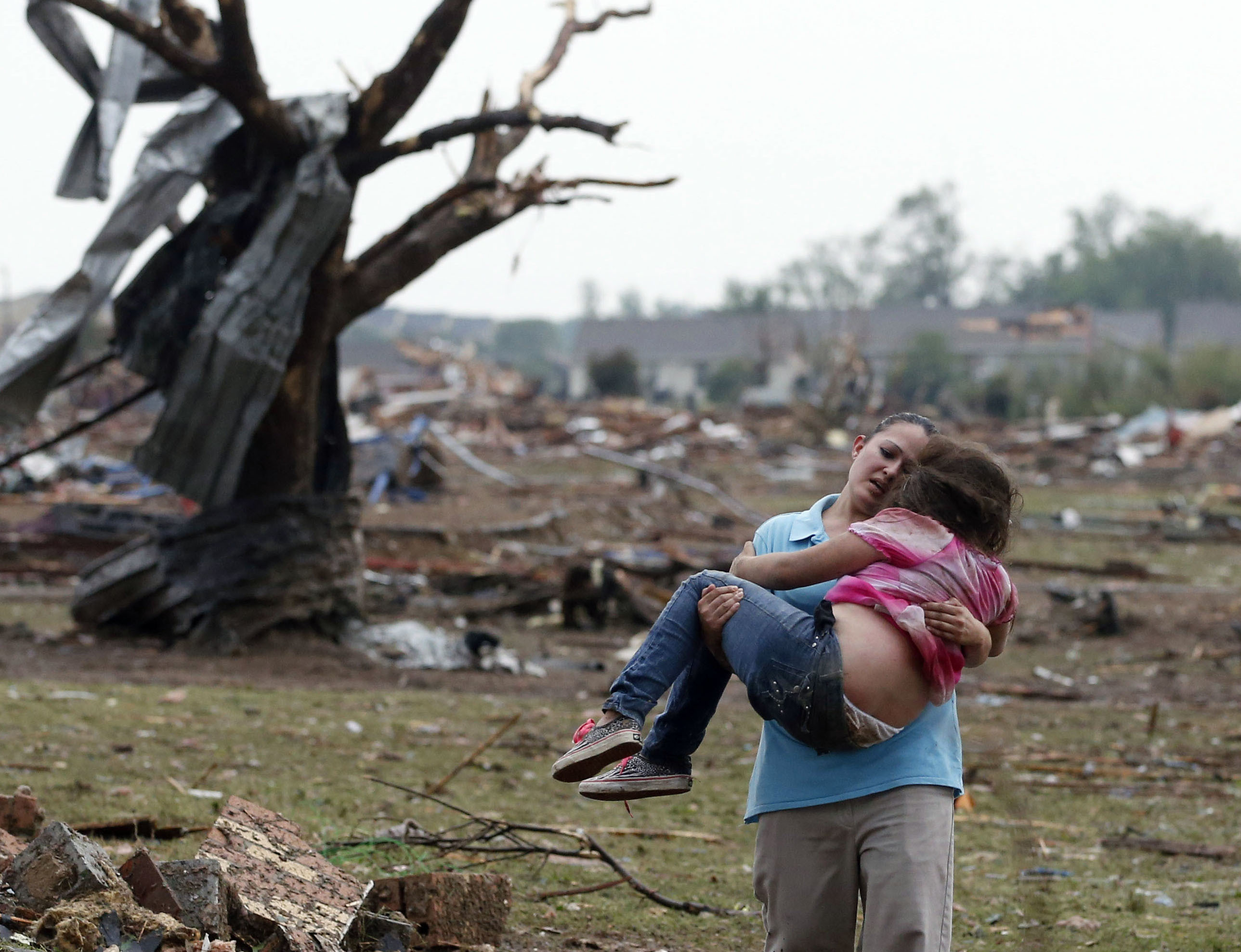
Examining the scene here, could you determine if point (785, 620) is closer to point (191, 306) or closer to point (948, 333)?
point (191, 306)

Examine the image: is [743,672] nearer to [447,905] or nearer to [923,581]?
[923,581]

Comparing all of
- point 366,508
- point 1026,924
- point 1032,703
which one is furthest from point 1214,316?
point 1026,924

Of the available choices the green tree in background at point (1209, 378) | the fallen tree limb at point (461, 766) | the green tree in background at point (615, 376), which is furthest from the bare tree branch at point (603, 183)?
the green tree in background at point (615, 376)

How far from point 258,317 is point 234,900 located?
21.3 feet

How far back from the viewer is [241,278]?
30.7 feet

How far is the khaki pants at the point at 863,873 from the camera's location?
9.27ft

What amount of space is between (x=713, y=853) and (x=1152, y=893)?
70.7 inches

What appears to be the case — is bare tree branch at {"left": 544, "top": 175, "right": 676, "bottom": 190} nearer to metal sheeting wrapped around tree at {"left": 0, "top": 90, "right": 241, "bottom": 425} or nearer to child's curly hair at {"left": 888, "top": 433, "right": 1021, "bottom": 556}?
metal sheeting wrapped around tree at {"left": 0, "top": 90, "right": 241, "bottom": 425}

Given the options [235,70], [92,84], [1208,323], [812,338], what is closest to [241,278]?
[235,70]

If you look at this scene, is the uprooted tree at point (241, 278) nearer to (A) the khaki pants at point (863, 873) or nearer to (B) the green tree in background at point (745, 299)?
(A) the khaki pants at point (863, 873)

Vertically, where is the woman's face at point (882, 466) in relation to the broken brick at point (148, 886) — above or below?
above

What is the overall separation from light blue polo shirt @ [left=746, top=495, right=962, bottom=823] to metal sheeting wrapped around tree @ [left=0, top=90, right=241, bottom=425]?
24.9 ft

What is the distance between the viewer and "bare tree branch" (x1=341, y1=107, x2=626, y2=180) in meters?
9.78

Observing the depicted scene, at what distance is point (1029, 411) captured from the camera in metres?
53.0
